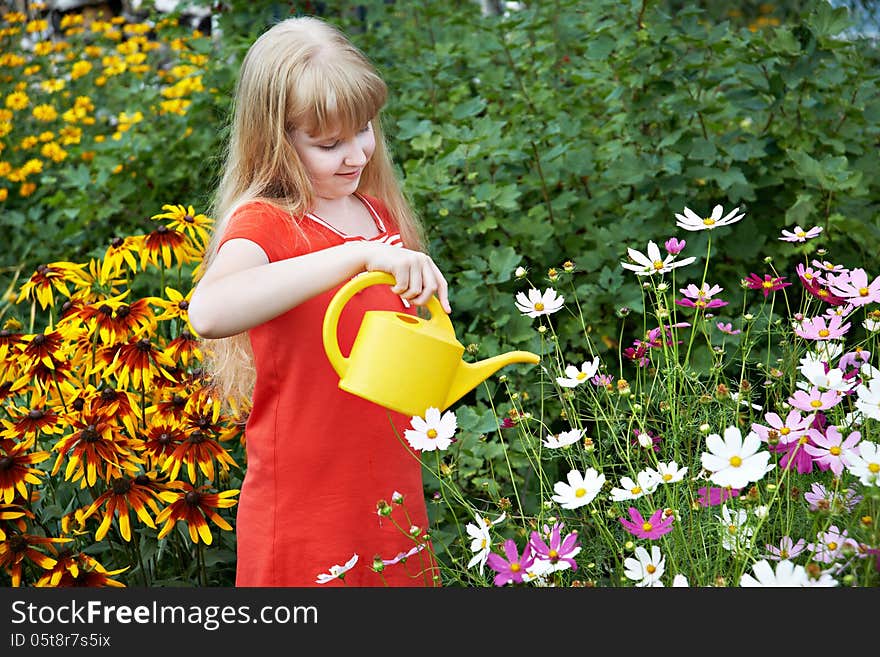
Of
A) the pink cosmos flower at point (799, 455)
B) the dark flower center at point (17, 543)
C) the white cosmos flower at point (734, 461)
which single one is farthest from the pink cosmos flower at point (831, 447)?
the dark flower center at point (17, 543)

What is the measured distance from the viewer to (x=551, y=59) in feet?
9.48

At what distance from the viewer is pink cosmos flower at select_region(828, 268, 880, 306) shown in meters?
1.17

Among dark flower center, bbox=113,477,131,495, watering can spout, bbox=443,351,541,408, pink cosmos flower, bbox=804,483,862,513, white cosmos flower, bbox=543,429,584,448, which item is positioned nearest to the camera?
pink cosmos flower, bbox=804,483,862,513

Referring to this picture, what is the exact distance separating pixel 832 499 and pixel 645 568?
0.22m

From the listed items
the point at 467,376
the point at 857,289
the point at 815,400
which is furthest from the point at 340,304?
the point at 857,289

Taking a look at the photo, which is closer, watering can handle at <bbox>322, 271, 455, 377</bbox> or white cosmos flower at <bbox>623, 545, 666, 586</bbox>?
white cosmos flower at <bbox>623, 545, 666, 586</bbox>

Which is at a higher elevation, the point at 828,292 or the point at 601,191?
the point at 601,191

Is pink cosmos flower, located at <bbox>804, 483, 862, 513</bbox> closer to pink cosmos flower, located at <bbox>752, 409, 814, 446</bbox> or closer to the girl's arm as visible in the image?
pink cosmos flower, located at <bbox>752, 409, 814, 446</bbox>

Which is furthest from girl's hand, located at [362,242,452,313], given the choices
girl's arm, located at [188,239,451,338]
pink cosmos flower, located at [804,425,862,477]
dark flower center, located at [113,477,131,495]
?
dark flower center, located at [113,477,131,495]

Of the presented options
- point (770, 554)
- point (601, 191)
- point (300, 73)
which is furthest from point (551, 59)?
point (770, 554)

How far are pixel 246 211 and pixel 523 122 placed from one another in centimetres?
154

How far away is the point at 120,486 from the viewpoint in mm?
1456

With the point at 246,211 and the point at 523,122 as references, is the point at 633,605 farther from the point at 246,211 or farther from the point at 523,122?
the point at 523,122

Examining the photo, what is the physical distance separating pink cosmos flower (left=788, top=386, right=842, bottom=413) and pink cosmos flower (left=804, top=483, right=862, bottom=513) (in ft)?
0.29
